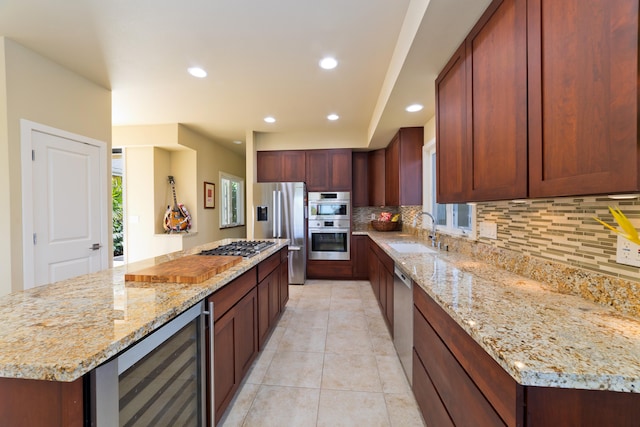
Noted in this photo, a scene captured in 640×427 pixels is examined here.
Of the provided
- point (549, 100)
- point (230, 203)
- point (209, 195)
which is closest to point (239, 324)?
point (549, 100)

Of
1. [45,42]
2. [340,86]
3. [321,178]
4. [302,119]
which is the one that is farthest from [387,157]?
[45,42]

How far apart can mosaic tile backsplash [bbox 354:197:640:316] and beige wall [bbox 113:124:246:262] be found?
439 centimetres

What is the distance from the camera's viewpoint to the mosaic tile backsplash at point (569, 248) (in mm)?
997

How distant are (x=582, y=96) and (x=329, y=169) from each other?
402 centimetres

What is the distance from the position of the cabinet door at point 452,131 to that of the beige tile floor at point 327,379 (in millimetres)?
1384

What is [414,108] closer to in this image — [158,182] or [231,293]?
[231,293]

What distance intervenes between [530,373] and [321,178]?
431cm

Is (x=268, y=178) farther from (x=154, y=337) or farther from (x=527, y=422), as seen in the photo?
(x=527, y=422)

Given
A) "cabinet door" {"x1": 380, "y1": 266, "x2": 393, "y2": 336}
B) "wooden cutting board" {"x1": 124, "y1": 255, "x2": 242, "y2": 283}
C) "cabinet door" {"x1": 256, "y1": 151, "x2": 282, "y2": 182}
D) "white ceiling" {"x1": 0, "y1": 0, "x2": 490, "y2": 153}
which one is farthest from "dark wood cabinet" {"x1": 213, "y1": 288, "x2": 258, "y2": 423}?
"cabinet door" {"x1": 256, "y1": 151, "x2": 282, "y2": 182}

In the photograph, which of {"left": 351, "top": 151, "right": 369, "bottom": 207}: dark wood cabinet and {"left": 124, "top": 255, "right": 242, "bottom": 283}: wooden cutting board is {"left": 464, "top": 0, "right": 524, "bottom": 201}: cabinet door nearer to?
{"left": 124, "top": 255, "right": 242, "bottom": 283}: wooden cutting board

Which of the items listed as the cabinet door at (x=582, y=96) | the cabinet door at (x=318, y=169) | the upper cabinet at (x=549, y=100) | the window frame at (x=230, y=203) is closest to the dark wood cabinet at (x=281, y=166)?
the cabinet door at (x=318, y=169)

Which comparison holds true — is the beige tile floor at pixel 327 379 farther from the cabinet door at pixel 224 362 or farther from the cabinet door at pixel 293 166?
the cabinet door at pixel 293 166

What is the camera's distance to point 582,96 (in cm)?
84

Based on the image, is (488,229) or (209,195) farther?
(209,195)
